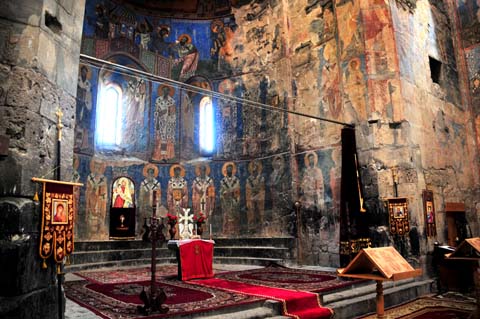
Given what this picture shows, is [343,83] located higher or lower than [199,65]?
lower

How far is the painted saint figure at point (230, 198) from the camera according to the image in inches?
540

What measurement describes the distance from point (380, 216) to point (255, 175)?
17.3 feet

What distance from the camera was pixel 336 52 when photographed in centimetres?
1118

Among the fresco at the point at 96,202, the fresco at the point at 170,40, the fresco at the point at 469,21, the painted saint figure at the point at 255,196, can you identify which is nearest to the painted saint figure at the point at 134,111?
the fresco at the point at 170,40

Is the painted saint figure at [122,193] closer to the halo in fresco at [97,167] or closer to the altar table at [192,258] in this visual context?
the halo in fresco at [97,167]

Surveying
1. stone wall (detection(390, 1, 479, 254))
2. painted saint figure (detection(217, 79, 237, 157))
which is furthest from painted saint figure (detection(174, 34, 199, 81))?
stone wall (detection(390, 1, 479, 254))

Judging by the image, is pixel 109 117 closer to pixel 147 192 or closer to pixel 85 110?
pixel 85 110

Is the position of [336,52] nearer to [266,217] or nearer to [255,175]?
[255,175]

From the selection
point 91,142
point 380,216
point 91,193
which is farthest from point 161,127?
point 380,216

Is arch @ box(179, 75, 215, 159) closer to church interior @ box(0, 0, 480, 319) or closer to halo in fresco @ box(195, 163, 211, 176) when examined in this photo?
church interior @ box(0, 0, 480, 319)

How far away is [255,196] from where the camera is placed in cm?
1335

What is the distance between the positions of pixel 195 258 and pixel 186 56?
32.2 ft

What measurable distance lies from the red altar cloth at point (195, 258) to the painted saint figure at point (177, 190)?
5608 mm

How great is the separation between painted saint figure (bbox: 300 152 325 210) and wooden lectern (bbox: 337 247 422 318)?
615 cm
